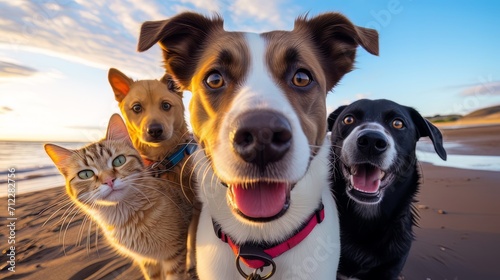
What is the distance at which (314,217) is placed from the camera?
6.04 ft

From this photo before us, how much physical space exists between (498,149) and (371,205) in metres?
12.1

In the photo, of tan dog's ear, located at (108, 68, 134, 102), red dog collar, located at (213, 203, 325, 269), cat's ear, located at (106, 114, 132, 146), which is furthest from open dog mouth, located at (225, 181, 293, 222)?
tan dog's ear, located at (108, 68, 134, 102)

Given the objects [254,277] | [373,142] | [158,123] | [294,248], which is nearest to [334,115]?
Result: [373,142]

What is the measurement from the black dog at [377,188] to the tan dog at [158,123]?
1.42 metres

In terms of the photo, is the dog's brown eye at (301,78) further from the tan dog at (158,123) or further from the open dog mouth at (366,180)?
the tan dog at (158,123)

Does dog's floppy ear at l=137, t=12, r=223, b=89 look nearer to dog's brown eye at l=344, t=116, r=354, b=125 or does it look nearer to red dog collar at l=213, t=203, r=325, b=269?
red dog collar at l=213, t=203, r=325, b=269

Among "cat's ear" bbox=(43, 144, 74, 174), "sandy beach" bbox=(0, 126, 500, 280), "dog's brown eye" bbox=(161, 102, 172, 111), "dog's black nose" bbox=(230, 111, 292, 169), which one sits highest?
"dog's black nose" bbox=(230, 111, 292, 169)

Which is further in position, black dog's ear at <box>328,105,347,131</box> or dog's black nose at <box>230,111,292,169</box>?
black dog's ear at <box>328,105,347,131</box>

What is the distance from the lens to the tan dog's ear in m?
3.21

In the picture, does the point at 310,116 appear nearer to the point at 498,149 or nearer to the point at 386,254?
the point at 386,254

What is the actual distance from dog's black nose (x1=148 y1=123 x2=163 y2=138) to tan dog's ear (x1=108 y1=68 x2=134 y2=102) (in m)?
0.82

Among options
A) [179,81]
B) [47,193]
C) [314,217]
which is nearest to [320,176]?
[314,217]

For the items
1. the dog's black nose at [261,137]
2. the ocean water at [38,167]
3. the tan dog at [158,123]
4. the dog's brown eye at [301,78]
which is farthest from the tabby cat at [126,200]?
the ocean water at [38,167]

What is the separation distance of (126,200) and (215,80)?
1.28 m
